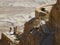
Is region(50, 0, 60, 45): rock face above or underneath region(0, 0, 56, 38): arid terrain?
above

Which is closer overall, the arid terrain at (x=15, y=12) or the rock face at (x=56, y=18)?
the rock face at (x=56, y=18)

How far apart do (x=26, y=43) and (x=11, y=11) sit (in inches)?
1772

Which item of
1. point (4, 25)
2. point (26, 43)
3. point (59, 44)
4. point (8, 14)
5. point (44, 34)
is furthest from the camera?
point (8, 14)

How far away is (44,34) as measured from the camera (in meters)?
9.86

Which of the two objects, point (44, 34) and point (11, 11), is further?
point (11, 11)

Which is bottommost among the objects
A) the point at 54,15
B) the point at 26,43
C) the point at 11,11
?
the point at 11,11

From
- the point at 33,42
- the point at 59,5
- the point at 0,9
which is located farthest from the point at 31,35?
the point at 0,9

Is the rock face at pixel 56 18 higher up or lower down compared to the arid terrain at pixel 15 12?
higher up

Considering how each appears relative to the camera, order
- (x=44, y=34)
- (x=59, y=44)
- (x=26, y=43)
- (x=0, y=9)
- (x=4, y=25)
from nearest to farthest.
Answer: (x=59, y=44) < (x=44, y=34) < (x=26, y=43) < (x=4, y=25) < (x=0, y=9)

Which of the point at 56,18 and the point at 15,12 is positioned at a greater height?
the point at 56,18

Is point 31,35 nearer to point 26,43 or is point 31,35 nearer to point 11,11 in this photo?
point 26,43

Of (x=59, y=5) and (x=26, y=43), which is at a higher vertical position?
(x=59, y=5)

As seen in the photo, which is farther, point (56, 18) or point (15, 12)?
point (15, 12)

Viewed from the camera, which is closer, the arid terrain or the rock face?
the rock face
